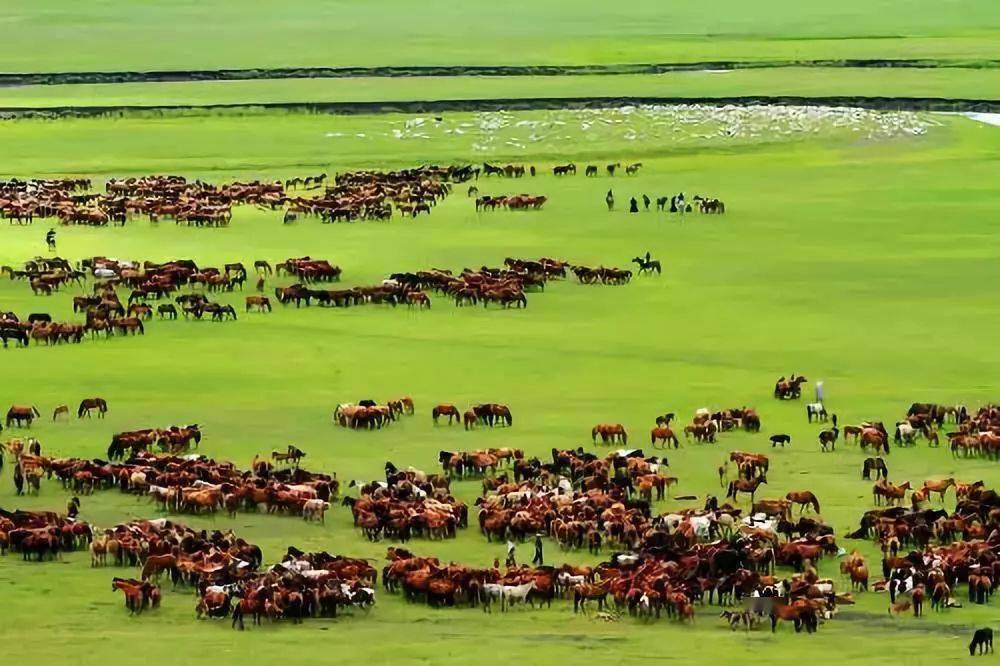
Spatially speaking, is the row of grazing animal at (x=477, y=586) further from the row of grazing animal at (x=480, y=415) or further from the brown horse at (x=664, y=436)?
the row of grazing animal at (x=480, y=415)

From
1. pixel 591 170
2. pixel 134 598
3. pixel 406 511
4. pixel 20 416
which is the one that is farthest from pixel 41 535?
pixel 591 170

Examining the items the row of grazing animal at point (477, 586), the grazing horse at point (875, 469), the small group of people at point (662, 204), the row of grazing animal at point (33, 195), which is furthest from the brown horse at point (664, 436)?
the row of grazing animal at point (33, 195)

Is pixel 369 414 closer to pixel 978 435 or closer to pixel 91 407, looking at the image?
pixel 91 407

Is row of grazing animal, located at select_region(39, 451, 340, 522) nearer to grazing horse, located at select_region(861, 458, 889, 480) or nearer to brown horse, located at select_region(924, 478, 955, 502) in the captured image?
grazing horse, located at select_region(861, 458, 889, 480)

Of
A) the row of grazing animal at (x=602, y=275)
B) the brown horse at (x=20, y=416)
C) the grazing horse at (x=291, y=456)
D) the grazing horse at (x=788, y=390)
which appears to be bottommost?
the grazing horse at (x=291, y=456)

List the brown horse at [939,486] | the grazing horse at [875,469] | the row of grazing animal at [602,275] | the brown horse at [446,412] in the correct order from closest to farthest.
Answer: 1. the brown horse at [939,486]
2. the grazing horse at [875,469]
3. the brown horse at [446,412]
4. the row of grazing animal at [602,275]

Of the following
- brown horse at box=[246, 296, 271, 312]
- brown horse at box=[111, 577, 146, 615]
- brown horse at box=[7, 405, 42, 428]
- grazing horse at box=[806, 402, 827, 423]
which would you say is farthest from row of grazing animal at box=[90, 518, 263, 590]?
brown horse at box=[246, 296, 271, 312]
